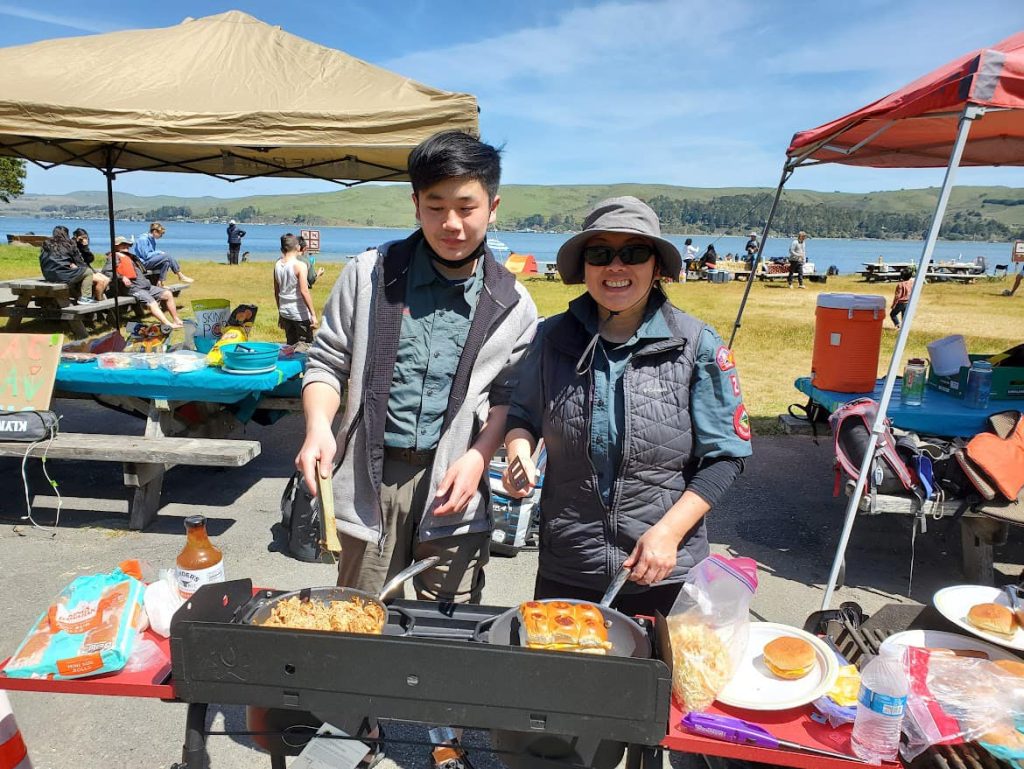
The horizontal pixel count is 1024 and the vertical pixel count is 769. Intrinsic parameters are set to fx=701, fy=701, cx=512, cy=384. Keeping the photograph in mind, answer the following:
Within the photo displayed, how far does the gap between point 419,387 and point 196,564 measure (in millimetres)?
793

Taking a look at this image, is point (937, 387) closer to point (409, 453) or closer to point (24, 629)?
point (409, 453)

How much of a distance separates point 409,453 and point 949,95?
332 centimetres

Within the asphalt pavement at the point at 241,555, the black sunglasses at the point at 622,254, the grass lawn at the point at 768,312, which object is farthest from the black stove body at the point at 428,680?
the grass lawn at the point at 768,312

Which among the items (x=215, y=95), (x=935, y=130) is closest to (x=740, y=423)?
(x=215, y=95)

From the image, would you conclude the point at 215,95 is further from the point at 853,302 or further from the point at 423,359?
the point at 853,302

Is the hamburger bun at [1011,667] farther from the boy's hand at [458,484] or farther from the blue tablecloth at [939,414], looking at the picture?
the blue tablecloth at [939,414]

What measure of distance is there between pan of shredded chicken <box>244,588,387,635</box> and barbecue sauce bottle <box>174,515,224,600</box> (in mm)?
318

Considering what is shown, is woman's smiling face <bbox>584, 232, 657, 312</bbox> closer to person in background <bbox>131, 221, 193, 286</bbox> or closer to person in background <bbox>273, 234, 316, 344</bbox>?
person in background <bbox>273, 234, 316, 344</bbox>

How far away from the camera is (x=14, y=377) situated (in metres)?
4.96

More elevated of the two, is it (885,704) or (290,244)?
(290,244)

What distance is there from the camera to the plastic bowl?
16.8 ft

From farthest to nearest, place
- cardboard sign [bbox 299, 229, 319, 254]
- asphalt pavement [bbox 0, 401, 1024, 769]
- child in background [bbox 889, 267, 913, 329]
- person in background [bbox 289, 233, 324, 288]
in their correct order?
cardboard sign [bbox 299, 229, 319, 254], child in background [bbox 889, 267, 913, 329], person in background [bbox 289, 233, 324, 288], asphalt pavement [bbox 0, 401, 1024, 769]

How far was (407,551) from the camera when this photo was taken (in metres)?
2.24

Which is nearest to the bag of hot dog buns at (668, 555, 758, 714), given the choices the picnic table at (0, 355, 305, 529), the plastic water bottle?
the plastic water bottle
